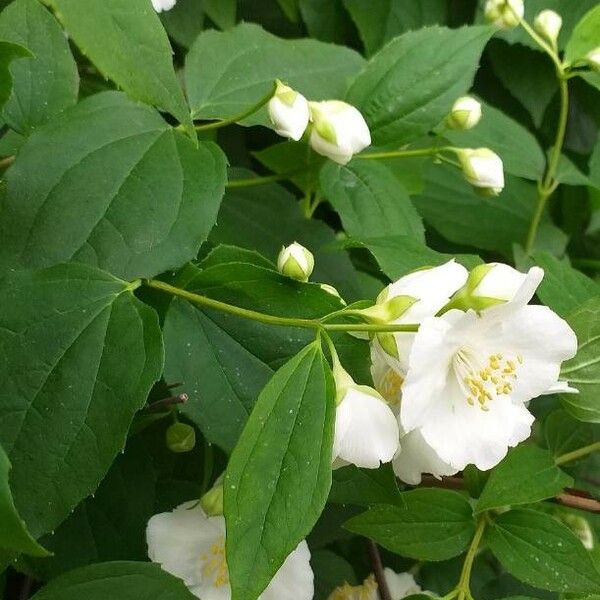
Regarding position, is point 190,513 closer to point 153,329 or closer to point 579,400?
point 153,329

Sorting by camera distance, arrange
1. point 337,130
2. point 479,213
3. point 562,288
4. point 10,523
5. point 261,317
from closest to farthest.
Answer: point 10,523 → point 261,317 → point 337,130 → point 562,288 → point 479,213

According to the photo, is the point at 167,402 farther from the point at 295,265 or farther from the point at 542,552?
the point at 542,552

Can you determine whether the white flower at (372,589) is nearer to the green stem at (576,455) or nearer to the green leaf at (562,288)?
the green stem at (576,455)

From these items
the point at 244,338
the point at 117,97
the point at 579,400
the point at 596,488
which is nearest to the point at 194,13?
the point at 117,97

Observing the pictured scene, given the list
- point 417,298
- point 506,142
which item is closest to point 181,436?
point 417,298

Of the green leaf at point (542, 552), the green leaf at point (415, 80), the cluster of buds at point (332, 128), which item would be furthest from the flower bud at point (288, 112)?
the green leaf at point (542, 552)

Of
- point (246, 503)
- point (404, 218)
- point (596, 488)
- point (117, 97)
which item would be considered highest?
point (117, 97)
